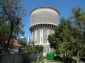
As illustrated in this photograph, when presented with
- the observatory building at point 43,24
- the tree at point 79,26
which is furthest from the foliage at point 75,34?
the observatory building at point 43,24

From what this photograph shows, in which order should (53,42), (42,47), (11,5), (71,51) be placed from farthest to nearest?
(42,47)
(53,42)
(71,51)
(11,5)

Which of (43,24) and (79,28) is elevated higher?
(43,24)

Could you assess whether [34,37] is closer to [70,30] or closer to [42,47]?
[42,47]

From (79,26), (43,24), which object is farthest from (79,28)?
(43,24)

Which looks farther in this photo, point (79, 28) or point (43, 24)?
point (43, 24)

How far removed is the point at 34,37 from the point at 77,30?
4437cm

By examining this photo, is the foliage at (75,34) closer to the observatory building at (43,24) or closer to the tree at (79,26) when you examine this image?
the tree at (79,26)

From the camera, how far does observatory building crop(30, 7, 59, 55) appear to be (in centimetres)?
5934

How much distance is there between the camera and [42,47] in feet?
189

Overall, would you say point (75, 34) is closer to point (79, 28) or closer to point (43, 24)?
point (79, 28)

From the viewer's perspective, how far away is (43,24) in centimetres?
5925

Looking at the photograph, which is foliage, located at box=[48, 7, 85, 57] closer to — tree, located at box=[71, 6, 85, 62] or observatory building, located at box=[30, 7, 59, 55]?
tree, located at box=[71, 6, 85, 62]

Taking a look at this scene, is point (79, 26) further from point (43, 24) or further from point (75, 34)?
point (43, 24)

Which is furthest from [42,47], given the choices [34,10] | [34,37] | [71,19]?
[71,19]
